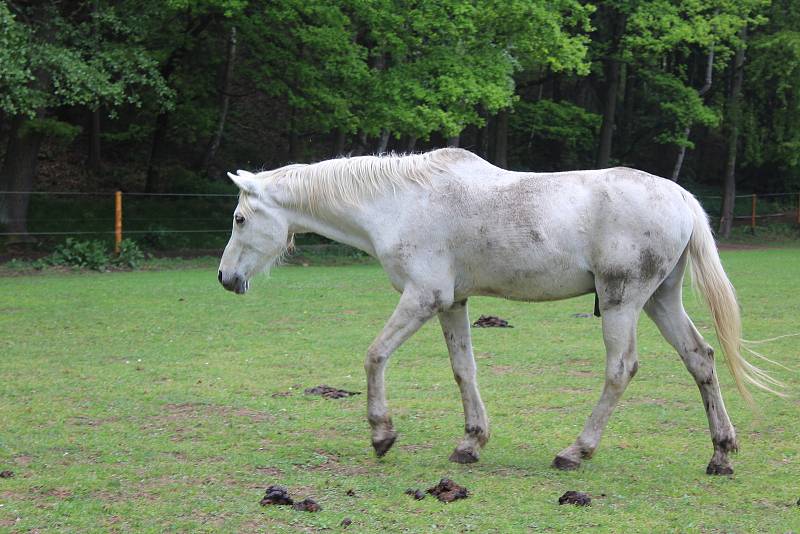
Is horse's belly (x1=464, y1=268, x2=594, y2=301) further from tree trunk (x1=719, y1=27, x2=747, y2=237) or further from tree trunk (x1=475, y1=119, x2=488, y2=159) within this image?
tree trunk (x1=719, y1=27, x2=747, y2=237)

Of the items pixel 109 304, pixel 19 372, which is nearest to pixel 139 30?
pixel 109 304

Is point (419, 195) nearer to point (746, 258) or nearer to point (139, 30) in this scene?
point (139, 30)

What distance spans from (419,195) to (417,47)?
18413 mm

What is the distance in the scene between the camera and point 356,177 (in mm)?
6594

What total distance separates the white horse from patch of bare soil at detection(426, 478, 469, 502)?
0.83 m

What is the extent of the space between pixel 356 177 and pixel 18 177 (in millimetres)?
17939

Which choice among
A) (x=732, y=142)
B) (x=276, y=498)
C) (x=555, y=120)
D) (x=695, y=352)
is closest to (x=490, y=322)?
(x=695, y=352)

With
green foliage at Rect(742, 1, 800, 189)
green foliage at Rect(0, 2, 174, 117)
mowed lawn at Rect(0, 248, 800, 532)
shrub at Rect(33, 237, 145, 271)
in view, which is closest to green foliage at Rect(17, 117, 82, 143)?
green foliage at Rect(0, 2, 174, 117)

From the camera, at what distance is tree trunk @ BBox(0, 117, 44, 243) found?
71.9ft

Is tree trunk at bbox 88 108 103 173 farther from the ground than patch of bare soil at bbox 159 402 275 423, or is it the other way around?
tree trunk at bbox 88 108 103 173

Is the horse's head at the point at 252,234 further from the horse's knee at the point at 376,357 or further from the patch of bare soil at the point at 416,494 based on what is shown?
the patch of bare soil at the point at 416,494

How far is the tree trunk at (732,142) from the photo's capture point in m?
32.4

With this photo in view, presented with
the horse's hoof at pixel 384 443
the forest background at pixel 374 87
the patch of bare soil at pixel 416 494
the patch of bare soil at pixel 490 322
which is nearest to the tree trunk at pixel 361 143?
the forest background at pixel 374 87

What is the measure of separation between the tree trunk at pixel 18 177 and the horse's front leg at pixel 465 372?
58.3 ft
